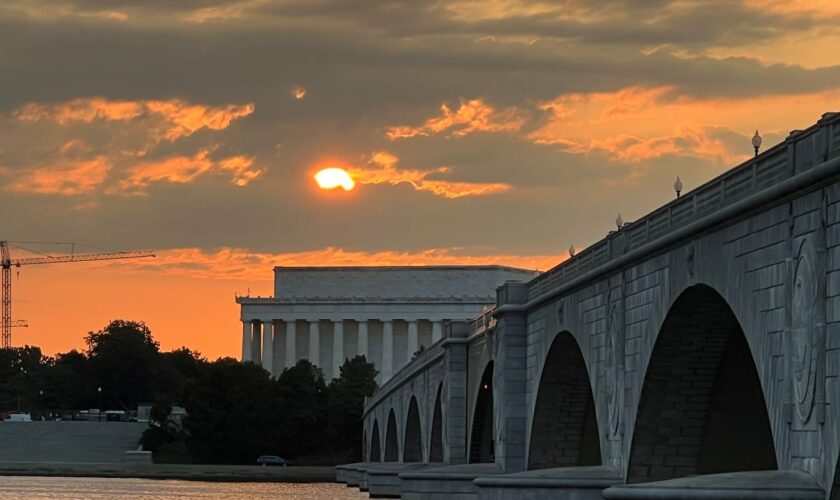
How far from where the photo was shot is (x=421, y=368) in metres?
103

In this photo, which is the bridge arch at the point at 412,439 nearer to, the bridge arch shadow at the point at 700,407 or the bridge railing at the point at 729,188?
the bridge railing at the point at 729,188

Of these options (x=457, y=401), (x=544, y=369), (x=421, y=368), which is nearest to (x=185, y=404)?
(x=421, y=368)

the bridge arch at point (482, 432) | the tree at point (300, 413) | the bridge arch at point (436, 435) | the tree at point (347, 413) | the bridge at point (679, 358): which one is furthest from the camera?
the tree at point (347, 413)

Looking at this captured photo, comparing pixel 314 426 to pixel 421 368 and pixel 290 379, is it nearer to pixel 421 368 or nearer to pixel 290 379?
pixel 290 379

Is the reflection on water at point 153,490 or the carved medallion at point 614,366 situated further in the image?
the reflection on water at point 153,490

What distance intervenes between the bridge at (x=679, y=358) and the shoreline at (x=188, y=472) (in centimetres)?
5172

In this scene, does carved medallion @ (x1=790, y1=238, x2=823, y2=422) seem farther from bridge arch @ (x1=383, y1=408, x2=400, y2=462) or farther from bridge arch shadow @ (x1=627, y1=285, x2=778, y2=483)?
bridge arch @ (x1=383, y1=408, x2=400, y2=462)

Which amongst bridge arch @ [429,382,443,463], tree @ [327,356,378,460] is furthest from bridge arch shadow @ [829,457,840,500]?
tree @ [327,356,378,460]

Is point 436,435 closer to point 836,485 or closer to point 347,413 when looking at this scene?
point 836,485

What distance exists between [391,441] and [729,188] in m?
102

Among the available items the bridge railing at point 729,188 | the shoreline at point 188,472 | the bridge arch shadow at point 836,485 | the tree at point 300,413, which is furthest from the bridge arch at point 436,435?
the bridge arch shadow at point 836,485

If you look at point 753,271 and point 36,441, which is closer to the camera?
point 753,271

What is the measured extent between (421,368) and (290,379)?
66.9m

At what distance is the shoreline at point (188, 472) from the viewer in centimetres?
13538
